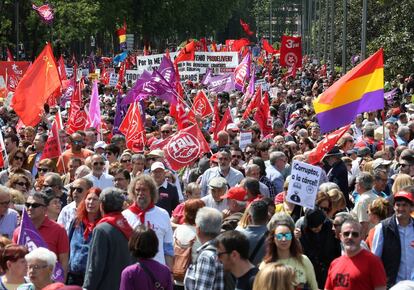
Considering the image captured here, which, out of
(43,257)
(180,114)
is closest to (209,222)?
(43,257)

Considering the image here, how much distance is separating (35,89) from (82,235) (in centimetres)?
973

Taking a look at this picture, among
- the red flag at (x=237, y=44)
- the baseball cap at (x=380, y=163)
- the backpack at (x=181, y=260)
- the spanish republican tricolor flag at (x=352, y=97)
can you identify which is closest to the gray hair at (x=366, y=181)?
the baseball cap at (x=380, y=163)

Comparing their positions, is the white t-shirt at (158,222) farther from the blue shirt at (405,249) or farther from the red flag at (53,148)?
the red flag at (53,148)

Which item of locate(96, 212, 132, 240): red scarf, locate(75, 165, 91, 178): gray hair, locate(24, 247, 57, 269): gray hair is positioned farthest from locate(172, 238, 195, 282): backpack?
locate(75, 165, 91, 178): gray hair

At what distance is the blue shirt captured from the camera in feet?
29.7

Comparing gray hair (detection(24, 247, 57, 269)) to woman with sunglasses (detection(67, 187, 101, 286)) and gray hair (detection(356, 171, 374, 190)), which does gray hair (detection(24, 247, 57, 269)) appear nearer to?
woman with sunglasses (detection(67, 187, 101, 286))

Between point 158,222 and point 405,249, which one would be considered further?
point 158,222

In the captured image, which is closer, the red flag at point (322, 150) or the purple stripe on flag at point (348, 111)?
the red flag at point (322, 150)

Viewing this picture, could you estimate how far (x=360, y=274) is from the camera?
812 cm

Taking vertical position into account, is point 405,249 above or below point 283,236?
below

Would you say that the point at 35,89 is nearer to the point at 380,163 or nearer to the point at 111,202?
the point at 380,163

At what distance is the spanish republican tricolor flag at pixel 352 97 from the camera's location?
1366cm

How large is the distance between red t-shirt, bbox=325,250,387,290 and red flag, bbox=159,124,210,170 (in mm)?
6558

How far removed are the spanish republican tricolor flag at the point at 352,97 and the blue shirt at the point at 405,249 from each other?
4487 millimetres
